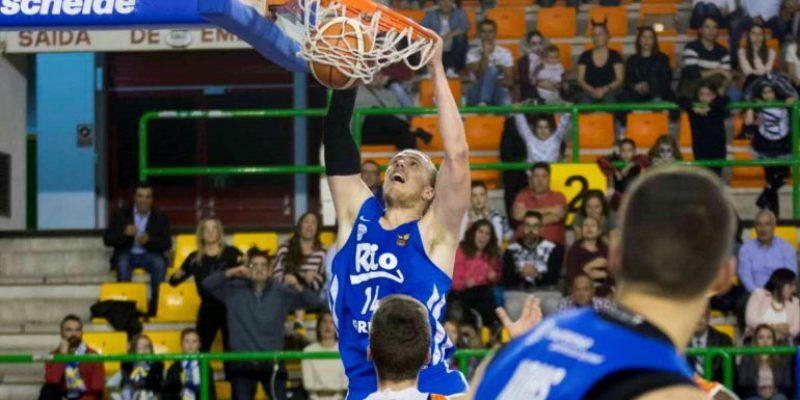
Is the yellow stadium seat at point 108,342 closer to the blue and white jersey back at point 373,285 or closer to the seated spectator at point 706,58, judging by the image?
the seated spectator at point 706,58

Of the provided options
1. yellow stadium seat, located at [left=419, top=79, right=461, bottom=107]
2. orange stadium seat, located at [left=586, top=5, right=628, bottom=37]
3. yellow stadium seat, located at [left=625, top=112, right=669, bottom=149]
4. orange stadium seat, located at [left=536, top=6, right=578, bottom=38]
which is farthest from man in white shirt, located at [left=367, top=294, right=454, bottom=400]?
orange stadium seat, located at [left=536, top=6, right=578, bottom=38]

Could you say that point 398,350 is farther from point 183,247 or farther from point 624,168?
point 183,247

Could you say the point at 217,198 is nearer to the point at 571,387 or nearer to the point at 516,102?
the point at 516,102

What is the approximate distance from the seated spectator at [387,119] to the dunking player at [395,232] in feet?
27.2

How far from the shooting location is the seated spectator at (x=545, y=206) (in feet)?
45.0

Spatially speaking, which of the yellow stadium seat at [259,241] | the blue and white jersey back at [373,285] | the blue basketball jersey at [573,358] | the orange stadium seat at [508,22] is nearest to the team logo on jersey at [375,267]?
the blue and white jersey back at [373,285]

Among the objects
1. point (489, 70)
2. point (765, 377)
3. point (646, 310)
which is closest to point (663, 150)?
point (489, 70)

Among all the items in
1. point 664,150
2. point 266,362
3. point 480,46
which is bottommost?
point 266,362

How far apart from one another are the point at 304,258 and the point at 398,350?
804 centimetres

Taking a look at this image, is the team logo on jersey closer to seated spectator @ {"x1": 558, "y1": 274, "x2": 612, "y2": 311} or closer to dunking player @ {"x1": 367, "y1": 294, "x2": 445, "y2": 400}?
dunking player @ {"x1": 367, "y1": 294, "x2": 445, "y2": 400}

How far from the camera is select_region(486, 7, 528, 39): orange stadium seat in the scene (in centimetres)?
1811

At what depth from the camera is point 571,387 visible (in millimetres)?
2834

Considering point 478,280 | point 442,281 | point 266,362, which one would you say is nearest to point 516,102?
point 478,280

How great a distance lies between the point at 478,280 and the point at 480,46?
4.69 metres
